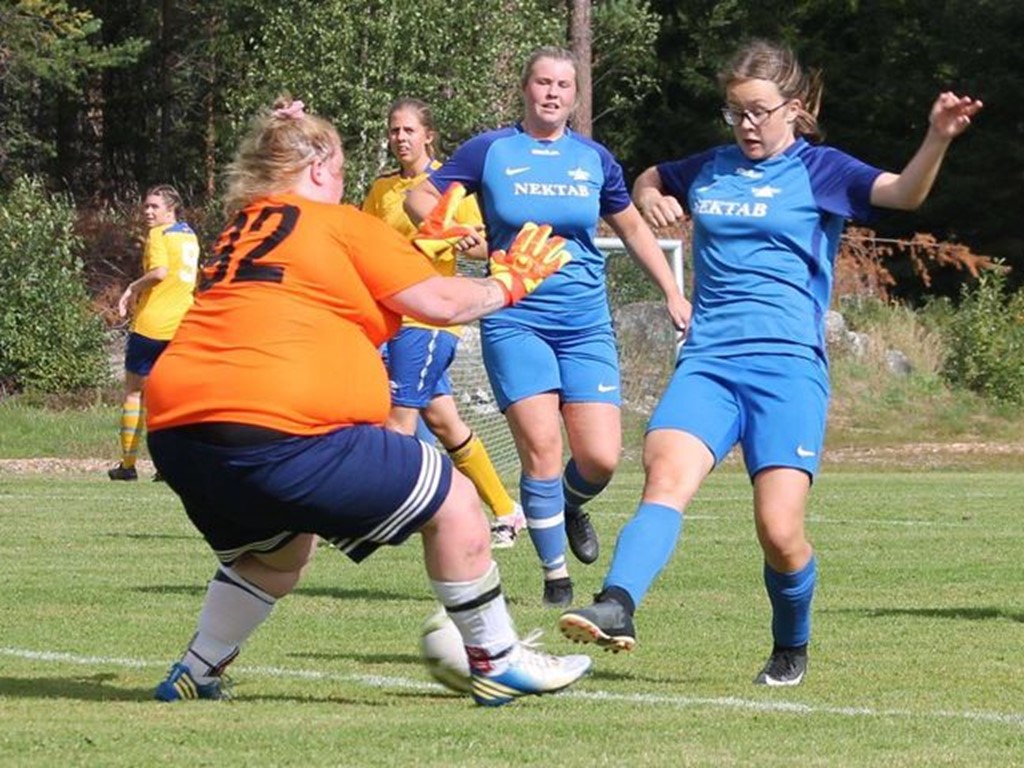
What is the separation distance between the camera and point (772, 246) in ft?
21.7

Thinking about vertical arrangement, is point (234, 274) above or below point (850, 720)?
above

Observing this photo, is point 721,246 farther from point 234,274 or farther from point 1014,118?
point 1014,118

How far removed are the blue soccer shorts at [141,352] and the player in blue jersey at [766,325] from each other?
10.5 metres

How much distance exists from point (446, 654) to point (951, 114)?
2039 mm

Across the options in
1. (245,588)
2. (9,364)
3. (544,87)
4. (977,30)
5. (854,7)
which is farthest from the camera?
(854,7)

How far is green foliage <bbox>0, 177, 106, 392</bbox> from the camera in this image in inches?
1000

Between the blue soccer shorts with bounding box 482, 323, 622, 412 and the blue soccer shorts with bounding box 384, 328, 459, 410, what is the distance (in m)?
1.94

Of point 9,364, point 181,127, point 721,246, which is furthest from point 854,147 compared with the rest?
point 721,246

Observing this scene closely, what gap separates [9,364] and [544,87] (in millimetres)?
17922

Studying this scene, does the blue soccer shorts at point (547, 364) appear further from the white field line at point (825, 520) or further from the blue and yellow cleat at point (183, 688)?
the white field line at point (825, 520)

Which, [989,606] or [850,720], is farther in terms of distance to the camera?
[989,606]

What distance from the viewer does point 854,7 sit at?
44375mm

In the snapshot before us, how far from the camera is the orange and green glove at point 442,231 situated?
6215mm

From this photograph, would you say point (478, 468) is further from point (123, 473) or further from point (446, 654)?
point (123, 473)
